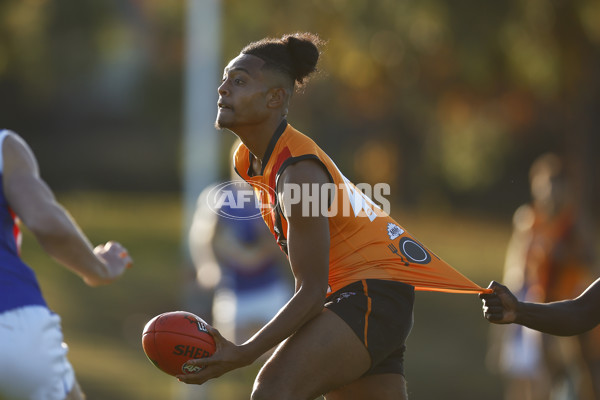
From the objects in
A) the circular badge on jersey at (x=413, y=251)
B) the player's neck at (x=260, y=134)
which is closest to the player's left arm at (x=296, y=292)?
the player's neck at (x=260, y=134)

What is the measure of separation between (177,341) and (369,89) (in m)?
18.1

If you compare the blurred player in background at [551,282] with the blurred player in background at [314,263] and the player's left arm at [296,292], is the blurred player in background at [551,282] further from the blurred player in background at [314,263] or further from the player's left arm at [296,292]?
the player's left arm at [296,292]

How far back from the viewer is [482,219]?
2967cm

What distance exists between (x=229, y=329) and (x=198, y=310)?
141 cm

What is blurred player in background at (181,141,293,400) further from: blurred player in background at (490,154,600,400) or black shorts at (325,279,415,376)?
black shorts at (325,279,415,376)

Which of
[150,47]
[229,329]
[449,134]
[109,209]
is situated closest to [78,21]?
[109,209]

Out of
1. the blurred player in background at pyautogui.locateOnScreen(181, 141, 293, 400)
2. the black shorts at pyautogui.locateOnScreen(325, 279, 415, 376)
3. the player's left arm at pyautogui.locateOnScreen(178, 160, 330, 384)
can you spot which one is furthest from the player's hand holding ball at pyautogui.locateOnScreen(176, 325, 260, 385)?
the blurred player in background at pyautogui.locateOnScreen(181, 141, 293, 400)

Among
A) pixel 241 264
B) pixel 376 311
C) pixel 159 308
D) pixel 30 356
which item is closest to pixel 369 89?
pixel 159 308

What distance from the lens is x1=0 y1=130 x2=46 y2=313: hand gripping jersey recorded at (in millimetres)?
3942

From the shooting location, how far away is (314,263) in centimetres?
388

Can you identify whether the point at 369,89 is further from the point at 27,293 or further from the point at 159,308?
the point at 27,293

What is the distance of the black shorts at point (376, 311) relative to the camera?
4055 millimetres

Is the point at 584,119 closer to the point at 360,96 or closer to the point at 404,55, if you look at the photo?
the point at 404,55

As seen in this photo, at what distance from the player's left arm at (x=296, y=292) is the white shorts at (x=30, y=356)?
59cm
